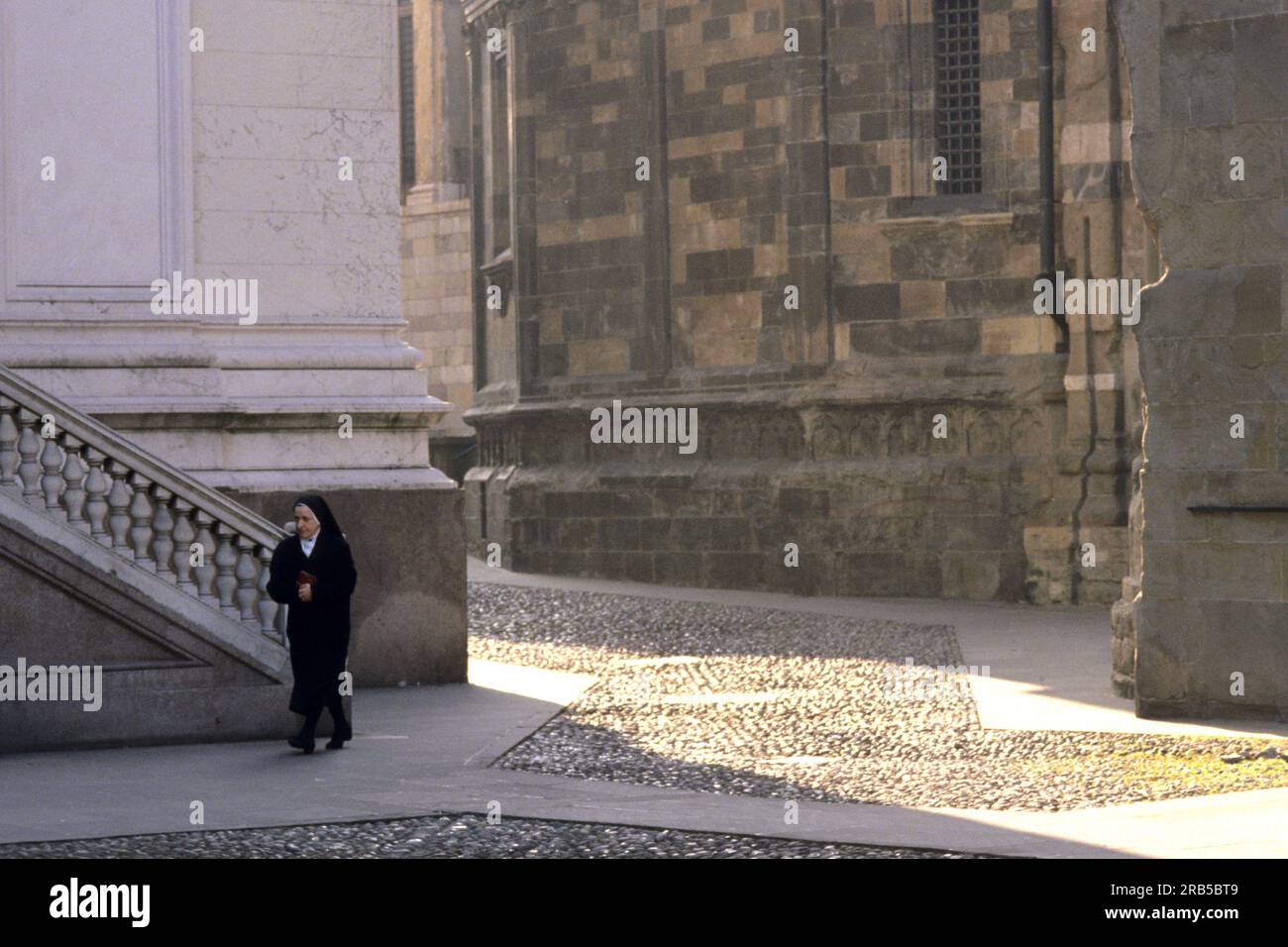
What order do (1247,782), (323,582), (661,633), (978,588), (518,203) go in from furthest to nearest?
(518,203)
(978,588)
(661,633)
(323,582)
(1247,782)

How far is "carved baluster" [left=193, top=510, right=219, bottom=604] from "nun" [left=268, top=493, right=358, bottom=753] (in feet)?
2.38

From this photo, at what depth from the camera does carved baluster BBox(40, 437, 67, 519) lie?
13805mm

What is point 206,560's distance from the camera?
1429 cm

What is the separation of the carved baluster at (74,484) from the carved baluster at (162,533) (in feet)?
1.46

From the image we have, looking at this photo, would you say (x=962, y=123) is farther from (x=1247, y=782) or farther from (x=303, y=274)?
(x=1247, y=782)

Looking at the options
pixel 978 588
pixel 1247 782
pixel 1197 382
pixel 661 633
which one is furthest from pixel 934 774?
pixel 978 588

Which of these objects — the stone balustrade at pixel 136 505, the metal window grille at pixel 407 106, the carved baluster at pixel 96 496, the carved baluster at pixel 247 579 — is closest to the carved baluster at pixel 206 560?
the stone balustrade at pixel 136 505

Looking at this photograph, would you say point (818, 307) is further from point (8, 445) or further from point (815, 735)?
point (8, 445)

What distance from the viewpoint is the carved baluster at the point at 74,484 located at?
13852 millimetres

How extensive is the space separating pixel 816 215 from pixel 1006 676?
34.5ft

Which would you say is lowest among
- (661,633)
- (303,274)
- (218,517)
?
(661,633)

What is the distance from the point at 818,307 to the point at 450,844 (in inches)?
702

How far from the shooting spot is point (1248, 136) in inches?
572

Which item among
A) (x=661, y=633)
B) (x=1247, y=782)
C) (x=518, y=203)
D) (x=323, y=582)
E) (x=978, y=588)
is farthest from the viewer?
(x=518, y=203)
